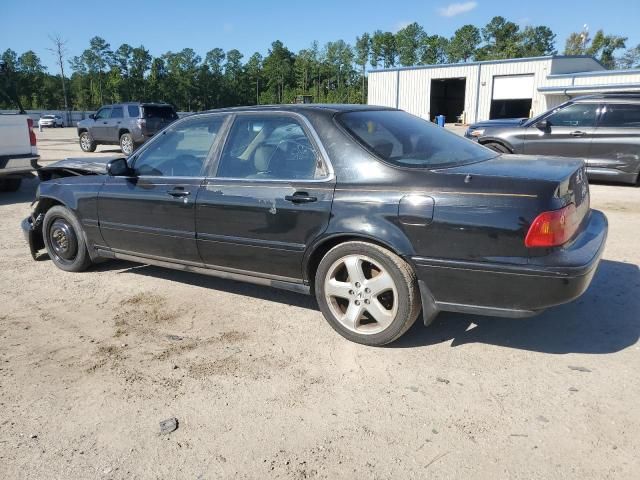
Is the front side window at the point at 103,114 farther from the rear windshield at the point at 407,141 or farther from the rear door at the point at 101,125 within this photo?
the rear windshield at the point at 407,141

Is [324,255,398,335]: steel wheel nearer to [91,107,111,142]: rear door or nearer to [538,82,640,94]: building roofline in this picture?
[91,107,111,142]: rear door

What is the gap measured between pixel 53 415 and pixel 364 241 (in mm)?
2038

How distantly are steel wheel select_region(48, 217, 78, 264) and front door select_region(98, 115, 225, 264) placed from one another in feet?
1.93

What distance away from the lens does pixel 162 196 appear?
4.29 m

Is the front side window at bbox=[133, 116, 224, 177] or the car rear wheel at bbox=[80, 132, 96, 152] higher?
the front side window at bbox=[133, 116, 224, 177]

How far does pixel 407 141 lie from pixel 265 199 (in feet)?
3.60

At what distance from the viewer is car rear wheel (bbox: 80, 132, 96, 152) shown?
19406mm

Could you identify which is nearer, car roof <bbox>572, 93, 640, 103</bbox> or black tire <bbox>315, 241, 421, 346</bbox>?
black tire <bbox>315, 241, 421, 346</bbox>

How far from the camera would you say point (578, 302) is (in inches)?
163

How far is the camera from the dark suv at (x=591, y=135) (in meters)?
9.75

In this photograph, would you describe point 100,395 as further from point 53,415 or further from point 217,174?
point 217,174

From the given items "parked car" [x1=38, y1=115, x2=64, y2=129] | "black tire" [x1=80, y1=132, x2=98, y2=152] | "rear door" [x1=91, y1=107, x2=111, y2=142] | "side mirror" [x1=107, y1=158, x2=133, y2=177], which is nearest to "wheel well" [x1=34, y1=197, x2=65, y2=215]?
"side mirror" [x1=107, y1=158, x2=133, y2=177]

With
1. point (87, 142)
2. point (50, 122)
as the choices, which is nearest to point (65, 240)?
point (87, 142)

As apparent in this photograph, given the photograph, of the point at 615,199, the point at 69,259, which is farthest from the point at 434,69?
the point at 69,259
